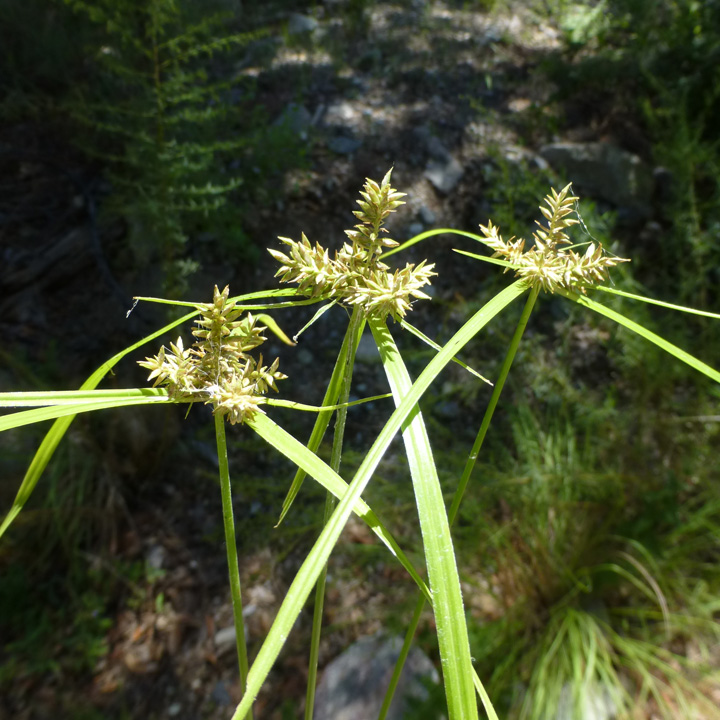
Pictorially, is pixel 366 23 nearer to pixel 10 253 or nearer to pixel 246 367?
pixel 10 253

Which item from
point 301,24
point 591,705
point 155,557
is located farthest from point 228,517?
point 301,24

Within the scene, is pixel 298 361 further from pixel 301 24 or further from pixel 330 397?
pixel 301 24

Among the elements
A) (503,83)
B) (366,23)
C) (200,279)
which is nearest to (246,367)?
(200,279)

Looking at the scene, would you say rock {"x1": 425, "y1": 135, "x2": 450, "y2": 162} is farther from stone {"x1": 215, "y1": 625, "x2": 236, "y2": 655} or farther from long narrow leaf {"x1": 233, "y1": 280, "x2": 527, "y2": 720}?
long narrow leaf {"x1": 233, "y1": 280, "x2": 527, "y2": 720}

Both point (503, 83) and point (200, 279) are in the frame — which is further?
point (503, 83)

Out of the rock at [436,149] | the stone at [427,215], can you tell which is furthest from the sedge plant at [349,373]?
the rock at [436,149]

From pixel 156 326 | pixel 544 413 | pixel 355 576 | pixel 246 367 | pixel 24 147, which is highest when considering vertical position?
pixel 246 367

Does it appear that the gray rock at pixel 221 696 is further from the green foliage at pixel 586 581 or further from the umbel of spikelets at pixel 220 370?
the umbel of spikelets at pixel 220 370
